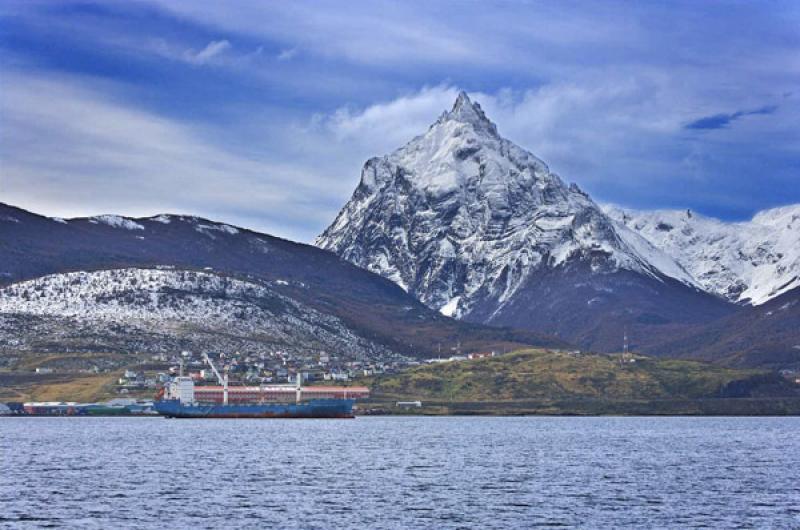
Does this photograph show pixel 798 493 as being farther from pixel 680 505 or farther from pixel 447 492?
pixel 447 492

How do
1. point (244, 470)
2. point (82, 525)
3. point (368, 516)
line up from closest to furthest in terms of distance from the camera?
point (82, 525)
point (368, 516)
point (244, 470)

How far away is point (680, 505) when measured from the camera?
14212cm

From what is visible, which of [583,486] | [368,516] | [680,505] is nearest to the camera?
[368,516]

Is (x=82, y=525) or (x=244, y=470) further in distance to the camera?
(x=244, y=470)

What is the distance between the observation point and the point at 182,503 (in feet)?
466

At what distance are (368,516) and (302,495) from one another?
20933 mm

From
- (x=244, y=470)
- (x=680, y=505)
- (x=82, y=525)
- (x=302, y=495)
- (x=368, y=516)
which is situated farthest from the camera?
(x=244, y=470)

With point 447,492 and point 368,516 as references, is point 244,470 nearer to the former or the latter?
point 447,492

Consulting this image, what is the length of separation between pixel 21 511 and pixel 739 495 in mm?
80492

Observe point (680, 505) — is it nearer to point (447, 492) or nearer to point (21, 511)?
point (447, 492)

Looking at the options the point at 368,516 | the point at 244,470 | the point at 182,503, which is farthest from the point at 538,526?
the point at 244,470

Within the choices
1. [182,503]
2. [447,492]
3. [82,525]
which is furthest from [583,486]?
[82,525]

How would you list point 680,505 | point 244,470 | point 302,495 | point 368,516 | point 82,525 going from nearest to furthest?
point 82,525, point 368,516, point 680,505, point 302,495, point 244,470

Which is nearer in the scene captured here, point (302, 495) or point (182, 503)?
point (182, 503)
